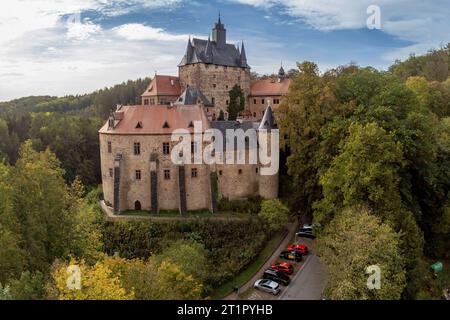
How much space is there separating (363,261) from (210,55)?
42063 millimetres

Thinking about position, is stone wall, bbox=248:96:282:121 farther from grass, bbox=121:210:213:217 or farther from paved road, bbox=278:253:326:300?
paved road, bbox=278:253:326:300

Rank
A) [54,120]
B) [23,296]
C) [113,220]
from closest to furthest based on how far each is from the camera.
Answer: [23,296]
[113,220]
[54,120]

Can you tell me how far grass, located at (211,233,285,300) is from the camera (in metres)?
28.5

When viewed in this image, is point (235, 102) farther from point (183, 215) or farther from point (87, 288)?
point (87, 288)

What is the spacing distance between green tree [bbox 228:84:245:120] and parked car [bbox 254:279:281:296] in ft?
108

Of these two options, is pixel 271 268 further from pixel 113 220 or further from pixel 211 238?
pixel 113 220

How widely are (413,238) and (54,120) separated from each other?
60.9 meters

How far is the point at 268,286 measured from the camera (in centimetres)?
2814

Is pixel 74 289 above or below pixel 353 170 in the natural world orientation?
below

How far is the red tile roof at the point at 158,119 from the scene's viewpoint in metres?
38.7

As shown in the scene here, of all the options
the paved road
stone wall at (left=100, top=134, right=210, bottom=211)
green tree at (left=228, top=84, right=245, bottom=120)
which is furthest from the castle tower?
green tree at (left=228, top=84, right=245, bottom=120)

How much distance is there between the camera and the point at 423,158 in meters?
29.3

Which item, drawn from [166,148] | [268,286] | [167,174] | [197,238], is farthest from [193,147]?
[268,286]
